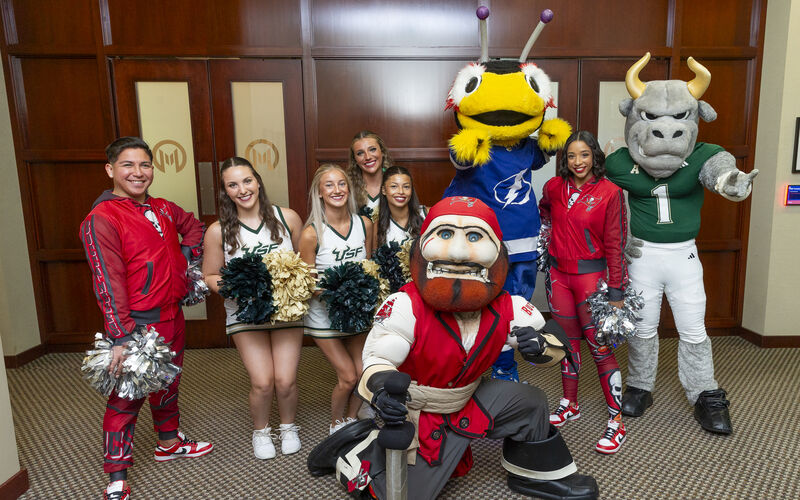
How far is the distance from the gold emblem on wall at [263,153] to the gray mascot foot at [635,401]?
2733 mm

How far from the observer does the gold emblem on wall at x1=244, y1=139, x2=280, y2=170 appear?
3.76 meters

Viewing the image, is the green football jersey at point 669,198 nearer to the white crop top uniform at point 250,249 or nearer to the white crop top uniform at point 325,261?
the white crop top uniform at point 325,261

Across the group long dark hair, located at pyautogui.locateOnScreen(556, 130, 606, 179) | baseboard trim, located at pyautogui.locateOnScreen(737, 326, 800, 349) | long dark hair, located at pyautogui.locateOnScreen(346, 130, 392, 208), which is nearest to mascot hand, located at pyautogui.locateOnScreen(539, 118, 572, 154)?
long dark hair, located at pyautogui.locateOnScreen(556, 130, 606, 179)

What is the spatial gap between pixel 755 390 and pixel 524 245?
1.72m

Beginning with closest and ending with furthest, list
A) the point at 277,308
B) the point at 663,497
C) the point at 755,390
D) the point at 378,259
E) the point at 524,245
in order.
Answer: the point at 663,497 → the point at 277,308 → the point at 378,259 → the point at 524,245 → the point at 755,390

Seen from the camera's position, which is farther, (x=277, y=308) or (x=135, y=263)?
(x=277, y=308)

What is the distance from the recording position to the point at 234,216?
2404 millimetres

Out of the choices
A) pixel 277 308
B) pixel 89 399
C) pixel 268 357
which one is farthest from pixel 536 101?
pixel 89 399

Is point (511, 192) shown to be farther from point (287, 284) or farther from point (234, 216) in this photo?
point (234, 216)

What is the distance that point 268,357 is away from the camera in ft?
8.02

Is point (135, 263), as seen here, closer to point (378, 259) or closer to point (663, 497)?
point (378, 259)

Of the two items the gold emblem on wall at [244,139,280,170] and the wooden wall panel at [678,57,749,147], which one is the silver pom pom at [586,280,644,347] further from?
the gold emblem on wall at [244,139,280,170]

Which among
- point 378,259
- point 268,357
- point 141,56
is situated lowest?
point 268,357

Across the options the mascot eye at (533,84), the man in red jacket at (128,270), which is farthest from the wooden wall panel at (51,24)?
the mascot eye at (533,84)
